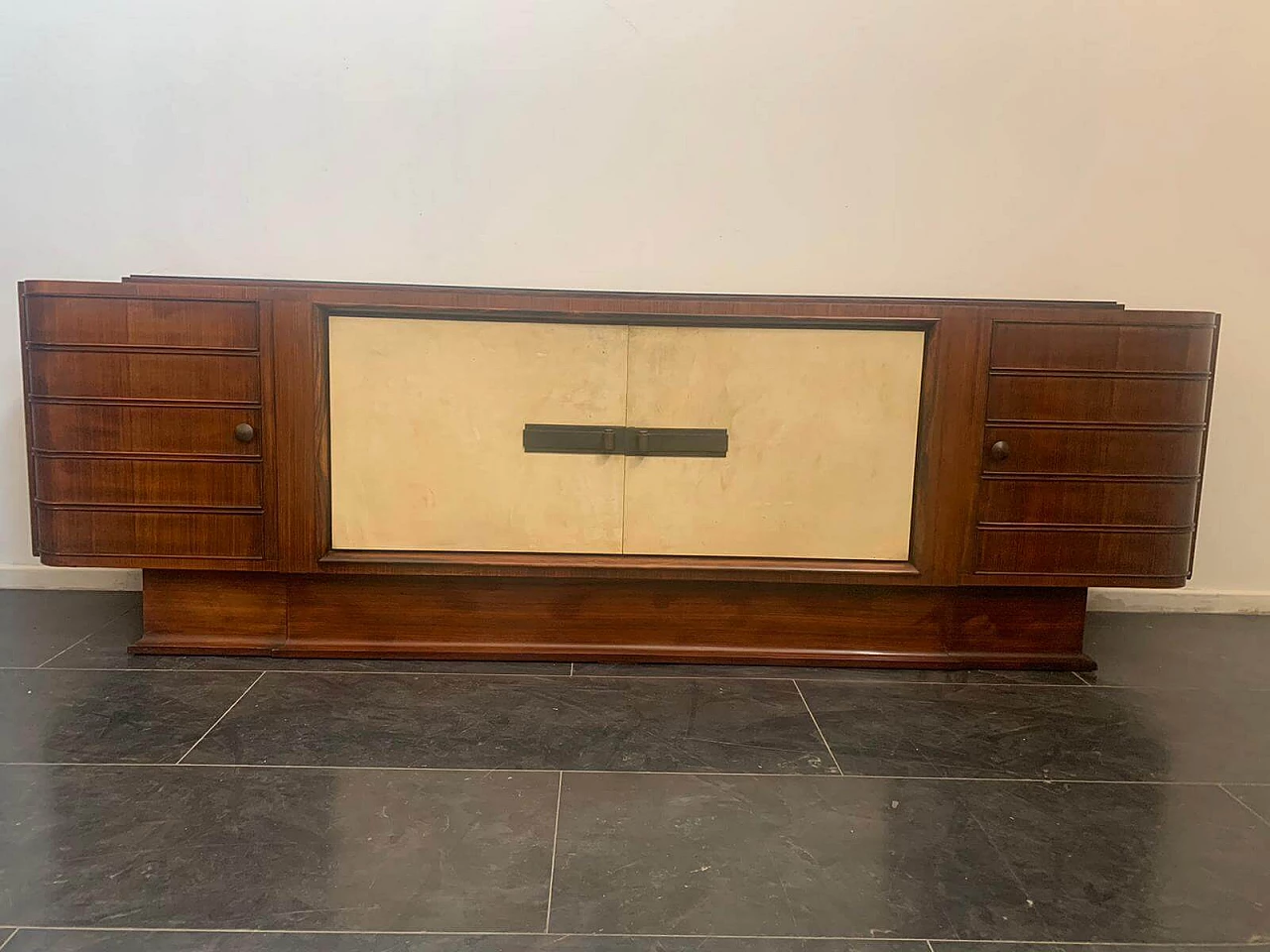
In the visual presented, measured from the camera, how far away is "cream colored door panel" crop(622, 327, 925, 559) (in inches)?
63.5

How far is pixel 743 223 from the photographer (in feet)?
6.81

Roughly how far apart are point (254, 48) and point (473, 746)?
1.69 metres

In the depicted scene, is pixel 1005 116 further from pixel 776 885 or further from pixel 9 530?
pixel 9 530

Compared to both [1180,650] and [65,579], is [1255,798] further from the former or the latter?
[65,579]

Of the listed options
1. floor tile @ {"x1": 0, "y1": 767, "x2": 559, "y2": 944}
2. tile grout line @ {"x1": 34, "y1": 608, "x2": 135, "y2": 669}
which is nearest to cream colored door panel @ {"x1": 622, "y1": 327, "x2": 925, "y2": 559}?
floor tile @ {"x1": 0, "y1": 767, "x2": 559, "y2": 944}

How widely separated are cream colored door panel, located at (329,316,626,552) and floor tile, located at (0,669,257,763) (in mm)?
363

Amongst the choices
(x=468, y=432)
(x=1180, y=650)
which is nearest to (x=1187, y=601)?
(x=1180, y=650)

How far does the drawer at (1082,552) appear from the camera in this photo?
1632 millimetres

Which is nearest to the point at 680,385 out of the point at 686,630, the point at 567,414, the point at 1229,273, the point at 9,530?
the point at 567,414

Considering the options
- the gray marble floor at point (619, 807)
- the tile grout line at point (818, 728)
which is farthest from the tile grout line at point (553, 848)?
the tile grout line at point (818, 728)

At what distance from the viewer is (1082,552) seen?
5.37 ft

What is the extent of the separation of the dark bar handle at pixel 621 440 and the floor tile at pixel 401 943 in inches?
35.4

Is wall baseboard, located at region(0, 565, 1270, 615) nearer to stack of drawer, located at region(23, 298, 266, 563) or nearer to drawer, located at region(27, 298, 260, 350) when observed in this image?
stack of drawer, located at region(23, 298, 266, 563)

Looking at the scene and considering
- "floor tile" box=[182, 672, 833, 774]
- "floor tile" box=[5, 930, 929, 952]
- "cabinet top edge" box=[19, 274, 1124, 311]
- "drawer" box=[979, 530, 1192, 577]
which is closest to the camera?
"floor tile" box=[5, 930, 929, 952]
